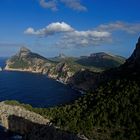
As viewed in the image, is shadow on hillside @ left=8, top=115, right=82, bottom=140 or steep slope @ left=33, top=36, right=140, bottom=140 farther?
steep slope @ left=33, top=36, right=140, bottom=140

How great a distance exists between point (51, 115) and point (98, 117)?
2455cm

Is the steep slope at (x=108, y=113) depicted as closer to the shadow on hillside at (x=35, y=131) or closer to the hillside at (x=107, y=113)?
the hillside at (x=107, y=113)

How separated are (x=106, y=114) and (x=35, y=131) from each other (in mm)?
26776

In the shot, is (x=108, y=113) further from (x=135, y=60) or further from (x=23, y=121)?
(x=135, y=60)

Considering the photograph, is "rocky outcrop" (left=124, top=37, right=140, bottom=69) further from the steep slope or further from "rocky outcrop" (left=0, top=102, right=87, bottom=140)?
"rocky outcrop" (left=0, top=102, right=87, bottom=140)

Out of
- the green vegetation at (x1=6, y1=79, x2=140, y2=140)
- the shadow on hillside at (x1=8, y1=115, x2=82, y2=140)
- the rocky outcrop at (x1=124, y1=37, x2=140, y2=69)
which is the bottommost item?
the shadow on hillside at (x1=8, y1=115, x2=82, y2=140)

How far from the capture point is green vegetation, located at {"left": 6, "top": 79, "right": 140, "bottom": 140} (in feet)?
362

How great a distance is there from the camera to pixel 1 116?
14012 centimetres

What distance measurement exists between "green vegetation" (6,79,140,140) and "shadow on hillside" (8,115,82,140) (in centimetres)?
786

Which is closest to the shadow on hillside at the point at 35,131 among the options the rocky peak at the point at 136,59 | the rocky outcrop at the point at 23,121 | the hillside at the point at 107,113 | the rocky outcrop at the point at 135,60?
the rocky outcrop at the point at 23,121

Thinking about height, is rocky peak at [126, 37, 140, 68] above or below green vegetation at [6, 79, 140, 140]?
above

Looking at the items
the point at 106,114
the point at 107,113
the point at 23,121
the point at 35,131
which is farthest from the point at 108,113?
the point at 23,121

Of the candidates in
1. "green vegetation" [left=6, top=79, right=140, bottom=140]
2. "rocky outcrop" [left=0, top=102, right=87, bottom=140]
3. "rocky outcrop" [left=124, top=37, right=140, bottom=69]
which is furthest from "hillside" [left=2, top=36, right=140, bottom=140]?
"rocky outcrop" [left=124, top=37, right=140, bottom=69]

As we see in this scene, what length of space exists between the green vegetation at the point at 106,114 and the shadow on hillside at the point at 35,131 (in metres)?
7.86
